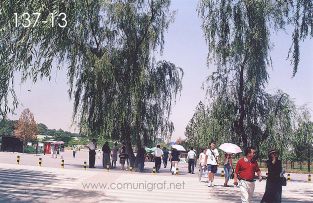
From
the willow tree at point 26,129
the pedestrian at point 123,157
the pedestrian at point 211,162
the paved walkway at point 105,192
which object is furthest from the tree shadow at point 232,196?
the willow tree at point 26,129

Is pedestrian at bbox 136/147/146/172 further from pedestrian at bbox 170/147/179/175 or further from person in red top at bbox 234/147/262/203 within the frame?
person in red top at bbox 234/147/262/203

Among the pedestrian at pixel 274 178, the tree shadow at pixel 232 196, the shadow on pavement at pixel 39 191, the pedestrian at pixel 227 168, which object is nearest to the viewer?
the pedestrian at pixel 274 178

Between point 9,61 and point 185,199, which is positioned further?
point 185,199

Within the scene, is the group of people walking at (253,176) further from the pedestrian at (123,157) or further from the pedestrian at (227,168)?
the pedestrian at (123,157)

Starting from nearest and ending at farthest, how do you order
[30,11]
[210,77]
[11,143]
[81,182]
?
[30,11] → [81,182] → [210,77] → [11,143]

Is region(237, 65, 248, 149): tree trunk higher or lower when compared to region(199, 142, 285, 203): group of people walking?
higher

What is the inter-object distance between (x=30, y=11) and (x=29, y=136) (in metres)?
74.7

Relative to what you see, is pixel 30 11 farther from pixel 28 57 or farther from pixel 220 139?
pixel 220 139

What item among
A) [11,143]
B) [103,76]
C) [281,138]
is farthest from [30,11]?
[11,143]

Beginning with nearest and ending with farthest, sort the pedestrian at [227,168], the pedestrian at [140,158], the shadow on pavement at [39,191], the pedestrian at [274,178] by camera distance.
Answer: the pedestrian at [274,178]
the shadow on pavement at [39,191]
the pedestrian at [227,168]
the pedestrian at [140,158]

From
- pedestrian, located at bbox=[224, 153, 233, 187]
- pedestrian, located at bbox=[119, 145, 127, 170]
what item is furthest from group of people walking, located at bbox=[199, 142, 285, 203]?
pedestrian, located at bbox=[119, 145, 127, 170]

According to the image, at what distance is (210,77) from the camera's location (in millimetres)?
23219

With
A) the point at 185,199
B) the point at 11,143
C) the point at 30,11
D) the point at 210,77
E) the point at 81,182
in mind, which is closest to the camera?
the point at 30,11

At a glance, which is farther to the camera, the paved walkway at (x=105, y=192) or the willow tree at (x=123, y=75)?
the willow tree at (x=123, y=75)
